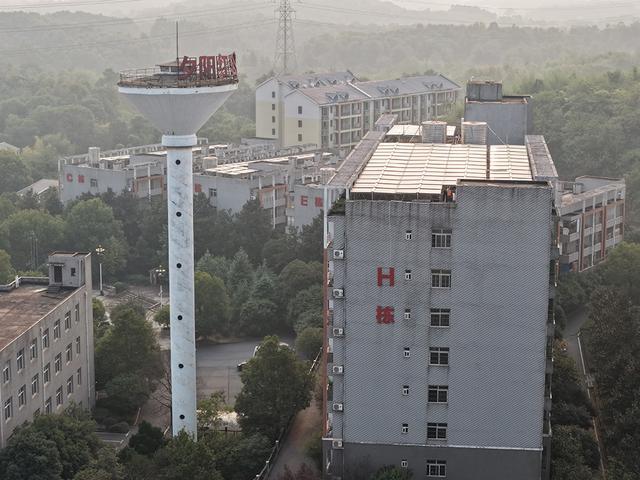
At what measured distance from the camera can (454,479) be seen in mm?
21156

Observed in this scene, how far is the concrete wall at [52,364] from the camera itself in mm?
23750

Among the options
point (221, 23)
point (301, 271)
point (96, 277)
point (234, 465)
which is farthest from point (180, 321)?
point (221, 23)

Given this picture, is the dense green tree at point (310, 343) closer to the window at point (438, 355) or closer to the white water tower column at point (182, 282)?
the white water tower column at point (182, 282)

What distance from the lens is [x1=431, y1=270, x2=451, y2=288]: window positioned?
2069cm

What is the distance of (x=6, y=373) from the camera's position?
23422mm

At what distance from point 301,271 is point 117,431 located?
10090mm

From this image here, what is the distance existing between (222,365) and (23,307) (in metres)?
7.75

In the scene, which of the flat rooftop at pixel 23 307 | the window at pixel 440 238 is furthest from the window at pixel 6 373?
the window at pixel 440 238

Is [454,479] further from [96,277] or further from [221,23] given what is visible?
[221,23]

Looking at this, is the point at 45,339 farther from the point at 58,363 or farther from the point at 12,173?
the point at 12,173

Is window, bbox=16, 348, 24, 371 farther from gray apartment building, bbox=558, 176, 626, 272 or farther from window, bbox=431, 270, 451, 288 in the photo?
gray apartment building, bbox=558, 176, 626, 272

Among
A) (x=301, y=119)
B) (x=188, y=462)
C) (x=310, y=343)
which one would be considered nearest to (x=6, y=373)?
(x=188, y=462)

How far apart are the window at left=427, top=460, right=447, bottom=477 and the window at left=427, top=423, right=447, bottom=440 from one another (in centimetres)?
43

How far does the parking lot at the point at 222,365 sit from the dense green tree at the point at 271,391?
4257mm
